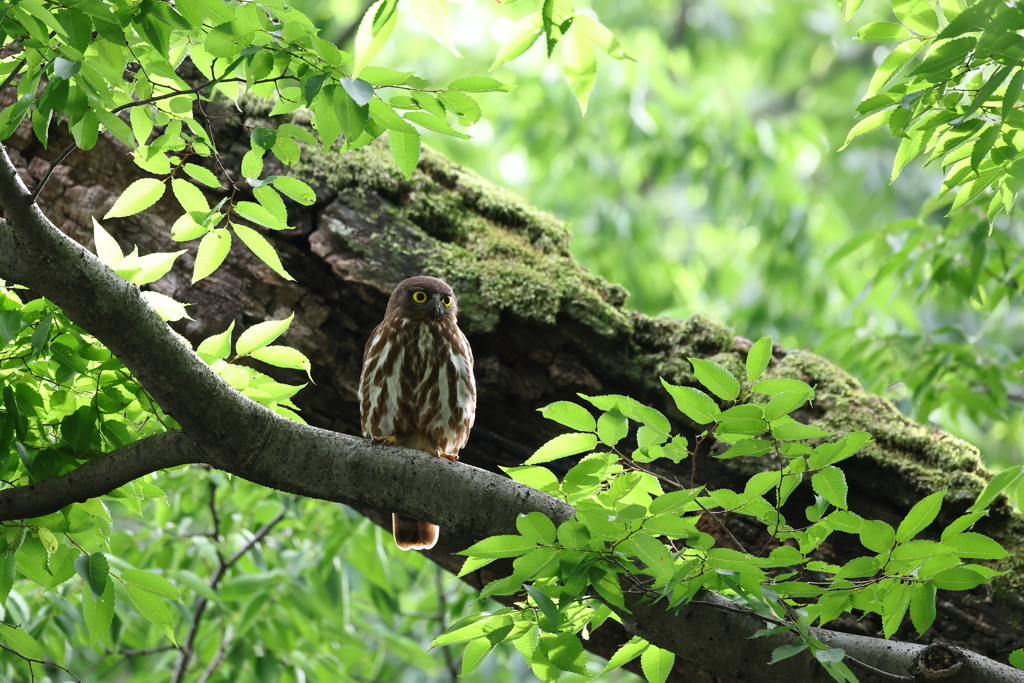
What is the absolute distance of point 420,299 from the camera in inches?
119

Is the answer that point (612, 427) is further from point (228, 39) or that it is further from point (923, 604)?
point (228, 39)

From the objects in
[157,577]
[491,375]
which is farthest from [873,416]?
[157,577]

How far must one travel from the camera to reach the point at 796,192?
802 centimetres

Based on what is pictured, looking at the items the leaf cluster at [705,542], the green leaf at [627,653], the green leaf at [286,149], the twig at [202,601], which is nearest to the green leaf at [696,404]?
the leaf cluster at [705,542]

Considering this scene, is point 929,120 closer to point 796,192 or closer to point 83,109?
point 83,109

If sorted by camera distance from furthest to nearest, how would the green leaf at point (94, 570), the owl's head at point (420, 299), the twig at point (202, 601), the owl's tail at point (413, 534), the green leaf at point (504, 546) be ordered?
the twig at point (202, 601) → the owl's tail at point (413, 534) → the owl's head at point (420, 299) → the green leaf at point (94, 570) → the green leaf at point (504, 546)

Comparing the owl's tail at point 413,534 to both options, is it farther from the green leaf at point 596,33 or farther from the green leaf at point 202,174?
the green leaf at point 596,33

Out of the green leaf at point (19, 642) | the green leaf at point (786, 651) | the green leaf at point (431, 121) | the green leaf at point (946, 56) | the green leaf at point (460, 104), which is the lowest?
the green leaf at point (19, 642)

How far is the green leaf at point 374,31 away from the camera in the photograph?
150 centimetres

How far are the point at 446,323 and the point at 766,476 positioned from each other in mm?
1651

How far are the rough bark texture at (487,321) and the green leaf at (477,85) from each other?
1.35 m

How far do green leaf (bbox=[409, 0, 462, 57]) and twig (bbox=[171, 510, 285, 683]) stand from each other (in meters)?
3.36

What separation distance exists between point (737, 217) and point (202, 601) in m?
7.54

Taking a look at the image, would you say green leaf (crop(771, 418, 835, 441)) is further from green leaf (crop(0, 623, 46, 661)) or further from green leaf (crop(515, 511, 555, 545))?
green leaf (crop(0, 623, 46, 661))
